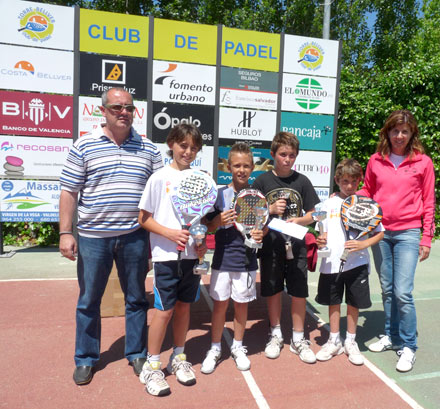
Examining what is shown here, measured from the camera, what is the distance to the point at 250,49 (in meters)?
7.29

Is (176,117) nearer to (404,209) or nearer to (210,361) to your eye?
(404,209)

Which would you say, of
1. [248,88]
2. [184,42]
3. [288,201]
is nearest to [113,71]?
[184,42]

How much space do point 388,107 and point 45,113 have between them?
7378 mm

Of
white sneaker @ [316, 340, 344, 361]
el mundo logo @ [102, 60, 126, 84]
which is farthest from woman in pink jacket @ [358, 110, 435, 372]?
el mundo logo @ [102, 60, 126, 84]

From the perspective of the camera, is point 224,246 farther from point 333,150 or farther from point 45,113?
point 333,150

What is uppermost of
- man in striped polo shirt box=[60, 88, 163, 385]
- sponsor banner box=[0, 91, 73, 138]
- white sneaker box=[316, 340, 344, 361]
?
sponsor banner box=[0, 91, 73, 138]

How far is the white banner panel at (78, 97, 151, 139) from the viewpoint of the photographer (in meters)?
6.73

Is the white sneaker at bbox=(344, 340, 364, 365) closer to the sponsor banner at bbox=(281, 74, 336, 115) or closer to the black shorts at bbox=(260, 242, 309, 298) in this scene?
the black shorts at bbox=(260, 242, 309, 298)

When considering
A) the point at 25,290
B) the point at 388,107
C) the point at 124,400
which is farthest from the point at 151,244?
the point at 388,107

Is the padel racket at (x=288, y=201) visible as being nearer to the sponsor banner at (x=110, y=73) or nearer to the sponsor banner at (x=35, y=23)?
the sponsor banner at (x=110, y=73)

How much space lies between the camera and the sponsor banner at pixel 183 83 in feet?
22.8

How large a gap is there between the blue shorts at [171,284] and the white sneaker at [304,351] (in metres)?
1.16

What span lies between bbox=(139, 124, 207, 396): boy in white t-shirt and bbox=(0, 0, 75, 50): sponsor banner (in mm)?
5090

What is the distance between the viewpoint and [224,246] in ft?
9.83
